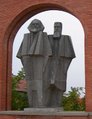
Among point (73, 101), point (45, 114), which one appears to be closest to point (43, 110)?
point (45, 114)

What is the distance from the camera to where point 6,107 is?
11.2 m

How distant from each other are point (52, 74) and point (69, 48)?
879 millimetres

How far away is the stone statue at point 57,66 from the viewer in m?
10.5

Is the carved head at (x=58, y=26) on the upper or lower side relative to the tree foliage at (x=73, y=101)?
upper

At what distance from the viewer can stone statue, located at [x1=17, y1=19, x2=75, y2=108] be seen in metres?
10.5

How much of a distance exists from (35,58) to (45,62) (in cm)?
30

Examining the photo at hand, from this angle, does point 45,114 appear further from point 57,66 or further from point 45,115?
point 57,66

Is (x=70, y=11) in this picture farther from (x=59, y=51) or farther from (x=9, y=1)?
(x=9, y=1)

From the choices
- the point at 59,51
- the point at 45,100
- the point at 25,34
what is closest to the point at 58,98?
the point at 45,100

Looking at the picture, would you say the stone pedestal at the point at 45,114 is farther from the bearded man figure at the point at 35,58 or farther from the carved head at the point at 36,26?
the carved head at the point at 36,26

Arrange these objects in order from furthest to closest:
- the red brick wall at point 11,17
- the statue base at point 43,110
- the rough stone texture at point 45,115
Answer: the red brick wall at point 11,17, the statue base at point 43,110, the rough stone texture at point 45,115

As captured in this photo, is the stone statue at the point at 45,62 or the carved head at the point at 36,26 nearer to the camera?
the stone statue at the point at 45,62

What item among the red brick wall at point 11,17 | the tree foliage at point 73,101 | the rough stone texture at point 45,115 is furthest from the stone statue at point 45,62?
the tree foliage at point 73,101

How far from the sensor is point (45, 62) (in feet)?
34.6
